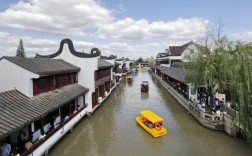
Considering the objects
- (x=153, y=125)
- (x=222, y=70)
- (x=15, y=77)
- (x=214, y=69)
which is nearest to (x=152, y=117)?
(x=153, y=125)

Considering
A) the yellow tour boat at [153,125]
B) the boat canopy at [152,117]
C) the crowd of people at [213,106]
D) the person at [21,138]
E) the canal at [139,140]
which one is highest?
the crowd of people at [213,106]

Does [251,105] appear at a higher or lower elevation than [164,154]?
higher

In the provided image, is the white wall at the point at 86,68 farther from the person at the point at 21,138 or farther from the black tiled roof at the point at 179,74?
the person at the point at 21,138

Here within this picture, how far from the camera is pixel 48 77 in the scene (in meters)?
22.7

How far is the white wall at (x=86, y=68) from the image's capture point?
30020mm

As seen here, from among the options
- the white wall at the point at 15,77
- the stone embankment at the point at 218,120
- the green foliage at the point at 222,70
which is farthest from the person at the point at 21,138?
the stone embankment at the point at 218,120

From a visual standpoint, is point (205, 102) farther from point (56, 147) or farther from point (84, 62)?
point (56, 147)

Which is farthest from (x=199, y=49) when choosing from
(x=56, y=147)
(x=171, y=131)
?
(x=56, y=147)

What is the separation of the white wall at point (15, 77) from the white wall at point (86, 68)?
1124cm

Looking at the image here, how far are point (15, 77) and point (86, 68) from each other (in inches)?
465

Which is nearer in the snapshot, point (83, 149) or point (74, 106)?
point (83, 149)

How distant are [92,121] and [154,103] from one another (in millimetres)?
14210

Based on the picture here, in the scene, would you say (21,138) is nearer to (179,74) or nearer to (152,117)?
(152,117)

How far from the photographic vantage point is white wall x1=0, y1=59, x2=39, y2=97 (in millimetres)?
18953
